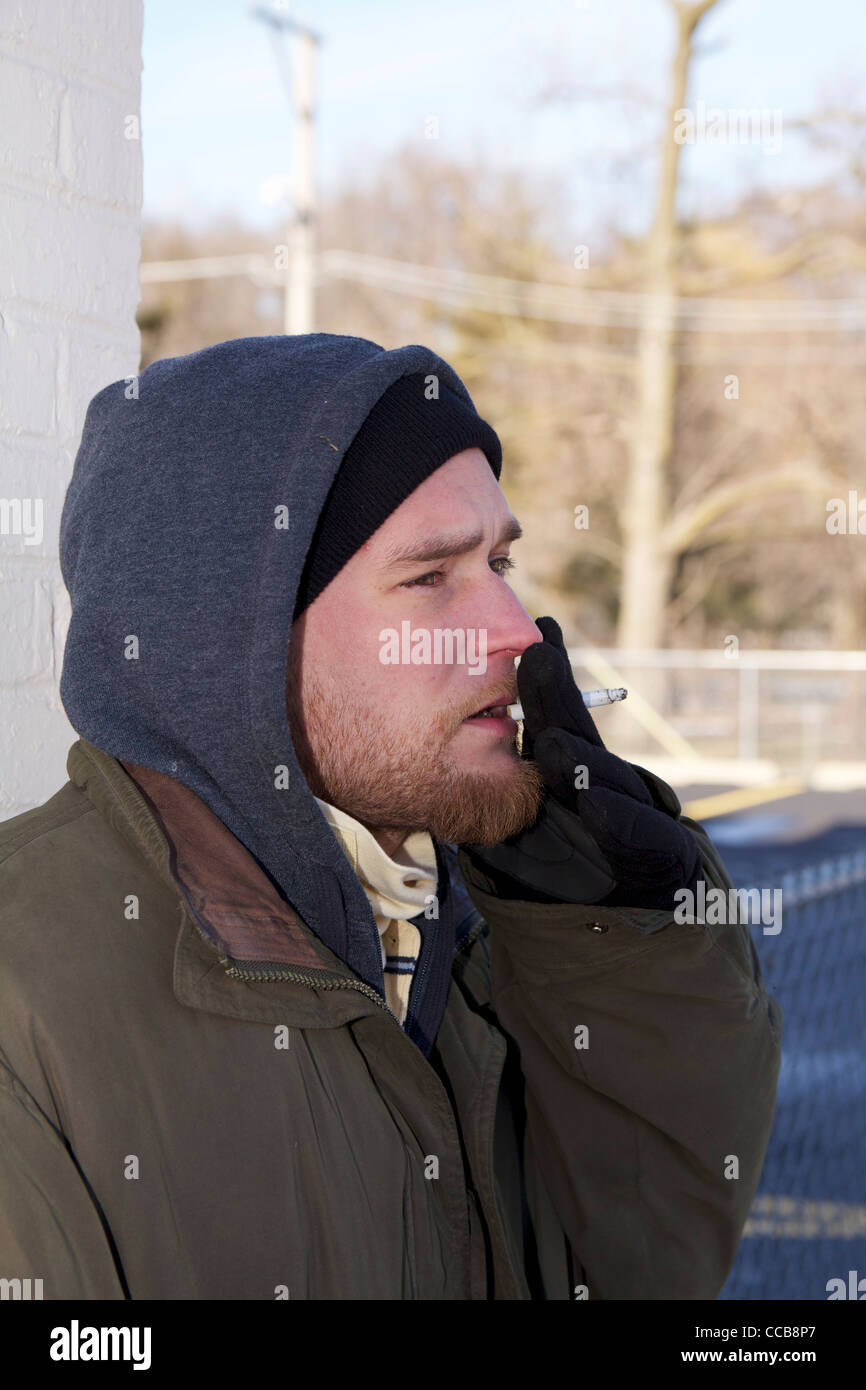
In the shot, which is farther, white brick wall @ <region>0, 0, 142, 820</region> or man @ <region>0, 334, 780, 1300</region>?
white brick wall @ <region>0, 0, 142, 820</region>

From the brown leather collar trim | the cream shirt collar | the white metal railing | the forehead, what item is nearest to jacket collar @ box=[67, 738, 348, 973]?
the brown leather collar trim

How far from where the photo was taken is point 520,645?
6.51ft

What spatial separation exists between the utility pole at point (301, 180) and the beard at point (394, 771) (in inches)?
565

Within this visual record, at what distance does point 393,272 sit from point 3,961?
24022 millimetres

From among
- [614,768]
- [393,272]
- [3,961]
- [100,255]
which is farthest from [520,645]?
[393,272]

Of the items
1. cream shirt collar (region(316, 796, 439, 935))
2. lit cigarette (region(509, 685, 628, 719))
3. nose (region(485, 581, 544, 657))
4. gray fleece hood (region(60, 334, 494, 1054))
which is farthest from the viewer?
lit cigarette (region(509, 685, 628, 719))

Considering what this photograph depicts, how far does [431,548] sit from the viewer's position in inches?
75.0

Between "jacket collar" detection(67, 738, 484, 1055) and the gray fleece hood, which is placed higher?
the gray fleece hood

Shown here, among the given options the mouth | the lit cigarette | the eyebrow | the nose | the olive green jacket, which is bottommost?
the olive green jacket

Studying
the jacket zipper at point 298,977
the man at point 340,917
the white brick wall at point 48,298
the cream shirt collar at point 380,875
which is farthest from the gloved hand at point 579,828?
the white brick wall at point 48,298

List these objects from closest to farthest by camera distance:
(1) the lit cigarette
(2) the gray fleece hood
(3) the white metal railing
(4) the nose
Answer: (2) the gray fleece hood, (4) the nose, (1) the lit cigarette, (3) the white metal railing

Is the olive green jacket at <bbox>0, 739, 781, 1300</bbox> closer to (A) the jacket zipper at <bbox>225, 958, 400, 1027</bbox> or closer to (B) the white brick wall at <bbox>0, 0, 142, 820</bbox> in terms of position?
(A) the jacket zipper at <bbox>225, 958, 400, 1027</bbox>

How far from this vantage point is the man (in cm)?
143
